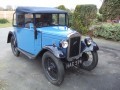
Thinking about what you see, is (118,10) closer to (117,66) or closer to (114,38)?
(114,38)

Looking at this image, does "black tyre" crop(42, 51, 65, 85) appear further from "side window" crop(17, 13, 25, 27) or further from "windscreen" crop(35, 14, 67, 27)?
"side window" crop(17, 13, 25, 27)

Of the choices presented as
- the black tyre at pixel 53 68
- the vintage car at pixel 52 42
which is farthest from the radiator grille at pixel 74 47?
the black tyre at pixel 53 68

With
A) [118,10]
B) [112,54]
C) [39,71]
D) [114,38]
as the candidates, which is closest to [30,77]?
[39,71]

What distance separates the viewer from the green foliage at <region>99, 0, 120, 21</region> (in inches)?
531

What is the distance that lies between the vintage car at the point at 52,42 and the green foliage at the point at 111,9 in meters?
8.38

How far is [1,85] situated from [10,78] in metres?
0.48

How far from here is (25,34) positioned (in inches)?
242

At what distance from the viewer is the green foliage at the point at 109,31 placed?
31.9 ft

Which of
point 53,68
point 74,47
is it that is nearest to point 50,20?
point 74,47

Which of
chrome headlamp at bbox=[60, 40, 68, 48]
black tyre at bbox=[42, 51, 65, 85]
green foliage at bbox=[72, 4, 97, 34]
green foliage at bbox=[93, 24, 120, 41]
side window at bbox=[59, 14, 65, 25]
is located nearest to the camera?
black tyre at bbox=[42, 51, 65, 85]

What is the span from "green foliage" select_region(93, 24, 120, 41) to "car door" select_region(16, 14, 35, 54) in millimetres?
5374

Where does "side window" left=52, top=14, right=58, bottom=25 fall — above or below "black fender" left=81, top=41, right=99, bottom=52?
above

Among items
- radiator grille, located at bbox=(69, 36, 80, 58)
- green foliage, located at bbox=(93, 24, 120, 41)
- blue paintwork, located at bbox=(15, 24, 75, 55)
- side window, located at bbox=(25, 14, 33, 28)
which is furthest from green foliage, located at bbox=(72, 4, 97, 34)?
radiator grille, located at bbox=(69, 36, 80, 58)

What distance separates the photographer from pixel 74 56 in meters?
5.16
